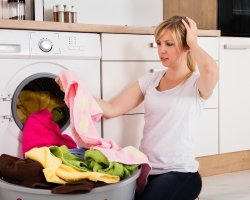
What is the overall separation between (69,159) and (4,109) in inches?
19.7

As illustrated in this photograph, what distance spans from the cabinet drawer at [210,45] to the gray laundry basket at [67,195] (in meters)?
1.16

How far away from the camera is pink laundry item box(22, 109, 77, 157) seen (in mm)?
1920

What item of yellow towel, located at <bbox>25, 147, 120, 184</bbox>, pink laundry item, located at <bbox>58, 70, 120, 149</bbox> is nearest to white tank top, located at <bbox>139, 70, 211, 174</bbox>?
pink laundry item, located at <bbox>58, 70, 120, 149</bbox>

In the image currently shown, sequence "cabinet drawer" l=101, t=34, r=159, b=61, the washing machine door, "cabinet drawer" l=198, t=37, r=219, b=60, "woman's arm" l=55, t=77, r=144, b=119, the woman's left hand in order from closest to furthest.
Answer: the woman's left hand < the washing machine door < "woman's arm" l=55, t=77, r=144, b=119 < "cabinet drawer" l=101, t=34, r=159, b=61 < "cabinet drawer" l=198, t=37, r=219, b=60

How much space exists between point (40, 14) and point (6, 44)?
504 millimetres

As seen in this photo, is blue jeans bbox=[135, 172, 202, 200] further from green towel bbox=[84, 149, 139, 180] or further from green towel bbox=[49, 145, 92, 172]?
green towel bbox=[49, 145, 92, 172]

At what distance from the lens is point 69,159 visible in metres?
1.59

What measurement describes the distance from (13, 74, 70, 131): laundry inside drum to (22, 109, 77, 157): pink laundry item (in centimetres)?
8

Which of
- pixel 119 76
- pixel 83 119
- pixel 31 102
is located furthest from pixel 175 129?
pixel 31 102

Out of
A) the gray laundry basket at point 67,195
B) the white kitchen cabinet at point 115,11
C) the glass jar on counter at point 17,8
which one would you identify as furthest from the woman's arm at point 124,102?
the white kitchen cabinet at point 115,11

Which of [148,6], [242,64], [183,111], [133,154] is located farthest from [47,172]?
[148,6]

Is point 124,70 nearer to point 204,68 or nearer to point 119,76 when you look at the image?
point 119,76

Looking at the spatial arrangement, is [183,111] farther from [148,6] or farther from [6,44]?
[148,6]

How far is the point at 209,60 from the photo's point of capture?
1735mm
